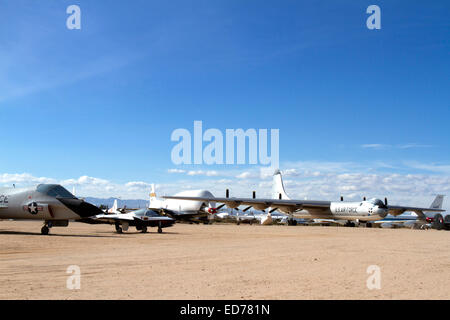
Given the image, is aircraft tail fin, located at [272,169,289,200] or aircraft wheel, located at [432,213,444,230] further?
aircraft tail fin, located at [272,169,289,200]

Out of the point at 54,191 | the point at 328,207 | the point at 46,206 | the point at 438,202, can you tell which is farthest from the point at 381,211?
the point at 46,206

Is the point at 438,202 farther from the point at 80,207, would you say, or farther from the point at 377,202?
the point at 80,207

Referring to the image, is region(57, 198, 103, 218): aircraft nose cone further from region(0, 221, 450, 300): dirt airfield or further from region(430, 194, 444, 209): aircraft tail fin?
region(430, 194, 444, 209): aircraft tail fin

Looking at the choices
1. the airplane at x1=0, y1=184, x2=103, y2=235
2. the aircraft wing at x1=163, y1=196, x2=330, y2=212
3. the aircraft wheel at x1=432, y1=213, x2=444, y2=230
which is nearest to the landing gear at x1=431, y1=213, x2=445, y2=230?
the aircraft wheel at x1=432, y1=213, x2=444, y2=230

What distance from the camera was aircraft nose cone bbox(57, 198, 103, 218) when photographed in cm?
2300

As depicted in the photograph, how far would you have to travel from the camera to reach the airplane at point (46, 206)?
23.0 m

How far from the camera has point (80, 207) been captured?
23141mm

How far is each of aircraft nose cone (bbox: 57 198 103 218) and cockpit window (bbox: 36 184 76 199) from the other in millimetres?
453

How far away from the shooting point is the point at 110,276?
9312mm

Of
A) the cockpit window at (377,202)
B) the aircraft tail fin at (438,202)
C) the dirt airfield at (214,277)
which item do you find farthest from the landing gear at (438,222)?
the dirt airfield at (214,277)

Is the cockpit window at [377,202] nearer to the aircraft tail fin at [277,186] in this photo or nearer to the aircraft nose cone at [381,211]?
the aircraft nose cone at [381,211]

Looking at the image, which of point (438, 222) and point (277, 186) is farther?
point (277, 186)

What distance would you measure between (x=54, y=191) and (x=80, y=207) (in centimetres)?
197
